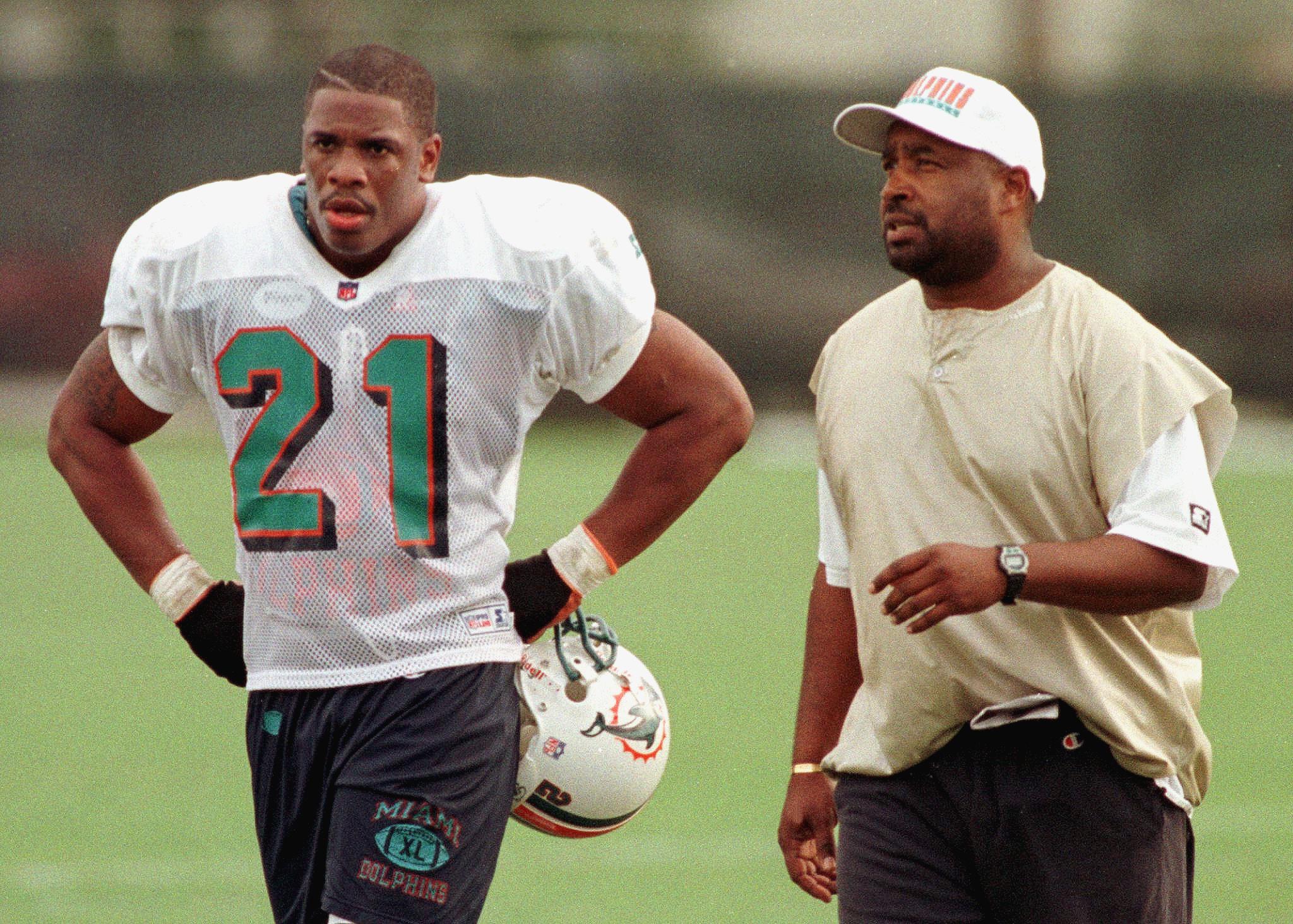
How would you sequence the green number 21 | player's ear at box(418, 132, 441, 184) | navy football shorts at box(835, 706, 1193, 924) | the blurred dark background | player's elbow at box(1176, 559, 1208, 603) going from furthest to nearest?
the blurred dark background
player's ear at box(418, 132, 441, 184)
the green number 21
navy football shorts at box(835, 706, 1193, 924)
player's elbow at box(1176, 559, 1208, 603)

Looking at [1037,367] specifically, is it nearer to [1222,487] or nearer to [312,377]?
[312,377]

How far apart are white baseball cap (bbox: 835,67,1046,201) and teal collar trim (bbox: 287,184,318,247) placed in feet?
3.01

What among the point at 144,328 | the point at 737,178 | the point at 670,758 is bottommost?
the point at 737,178

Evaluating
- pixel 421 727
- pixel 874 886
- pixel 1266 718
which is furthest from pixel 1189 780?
pixel 1266 718

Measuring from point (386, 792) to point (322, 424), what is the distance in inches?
24.4

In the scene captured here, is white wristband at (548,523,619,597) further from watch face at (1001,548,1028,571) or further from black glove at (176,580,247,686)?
watch face at (1001,548,1028,571)

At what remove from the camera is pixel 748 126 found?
17984mm

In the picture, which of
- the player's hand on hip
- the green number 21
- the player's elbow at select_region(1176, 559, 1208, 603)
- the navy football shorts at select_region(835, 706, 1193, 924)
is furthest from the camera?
the green number 21

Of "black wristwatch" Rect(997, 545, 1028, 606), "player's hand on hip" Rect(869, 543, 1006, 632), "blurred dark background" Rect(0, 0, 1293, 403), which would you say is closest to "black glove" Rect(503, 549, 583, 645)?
"player's hand on hip" Rect(869, 543, 1006, 632)

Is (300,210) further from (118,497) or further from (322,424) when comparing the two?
(118,497)

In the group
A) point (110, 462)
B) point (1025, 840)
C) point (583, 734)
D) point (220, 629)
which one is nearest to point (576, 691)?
point (583, 734)

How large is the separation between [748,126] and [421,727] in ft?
49.5

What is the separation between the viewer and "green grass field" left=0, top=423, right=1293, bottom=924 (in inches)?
230

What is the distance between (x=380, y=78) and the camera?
3406mm
